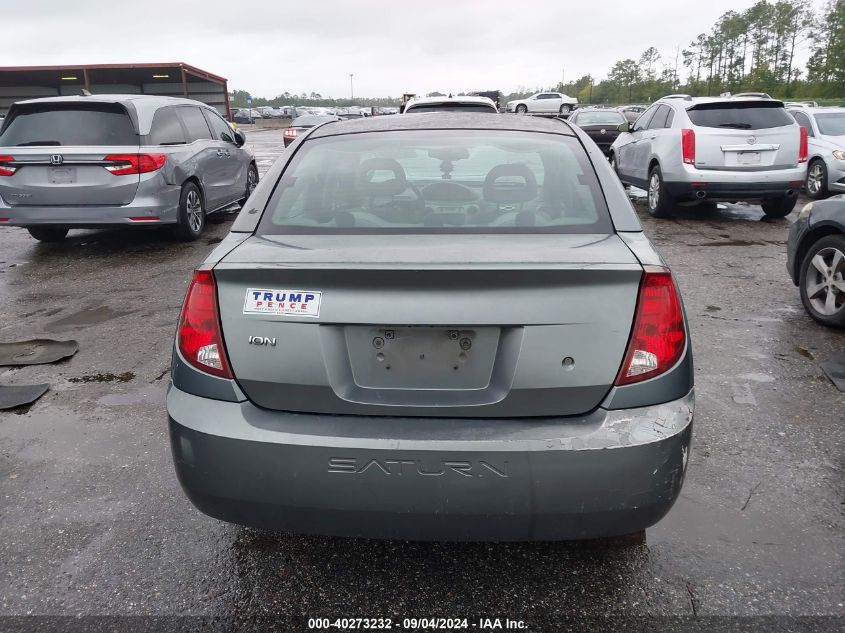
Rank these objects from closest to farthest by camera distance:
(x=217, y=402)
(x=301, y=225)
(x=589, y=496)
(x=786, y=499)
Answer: (x=589, y=496) < (x=217, y=402) < (x=301, y=225) < (x=786, y=499)

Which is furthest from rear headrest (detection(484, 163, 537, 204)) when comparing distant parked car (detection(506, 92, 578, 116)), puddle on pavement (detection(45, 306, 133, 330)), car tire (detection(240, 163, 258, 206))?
distant parked car (detection(506, 92, 578, 116))

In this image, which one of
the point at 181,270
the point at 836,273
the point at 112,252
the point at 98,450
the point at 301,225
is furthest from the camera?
the point at 112,252

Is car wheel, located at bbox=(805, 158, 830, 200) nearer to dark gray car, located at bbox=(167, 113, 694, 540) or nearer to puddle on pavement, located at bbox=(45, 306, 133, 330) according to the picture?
puddle on pavement, located at bbox=(45, 306, 133, 330)

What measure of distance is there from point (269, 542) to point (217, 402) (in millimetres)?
814

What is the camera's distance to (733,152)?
944 centimetres

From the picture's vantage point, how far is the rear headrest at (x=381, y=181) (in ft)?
9.34

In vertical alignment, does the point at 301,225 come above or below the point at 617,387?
above

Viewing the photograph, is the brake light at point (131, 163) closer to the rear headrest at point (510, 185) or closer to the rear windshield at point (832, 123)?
the rear headrest at point (510, 185)

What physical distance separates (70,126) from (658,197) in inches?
313

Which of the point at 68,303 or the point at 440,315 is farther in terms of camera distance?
the point at 68,303

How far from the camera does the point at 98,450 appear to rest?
350cm

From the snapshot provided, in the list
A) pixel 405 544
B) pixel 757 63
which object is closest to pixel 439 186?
pixel 405 544

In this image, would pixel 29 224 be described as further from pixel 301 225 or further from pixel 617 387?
pixel 617 387

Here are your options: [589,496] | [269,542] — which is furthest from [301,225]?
[589,496]
